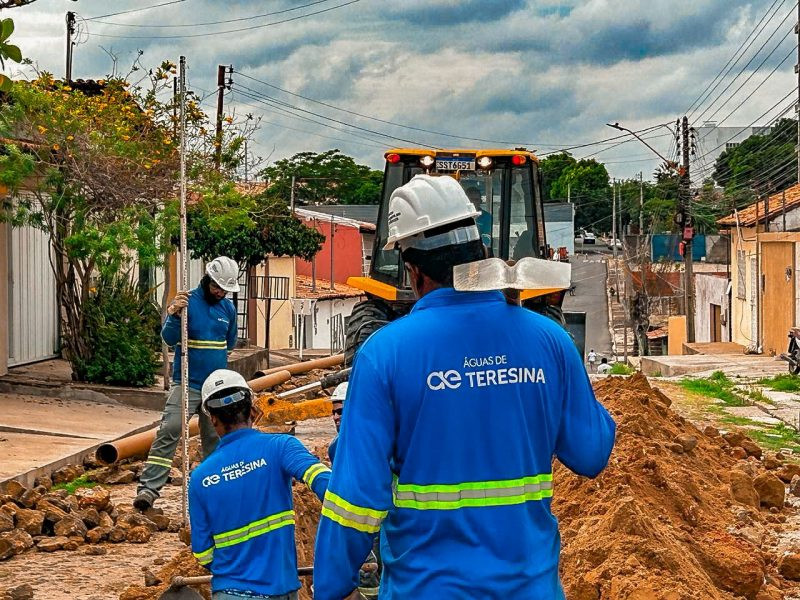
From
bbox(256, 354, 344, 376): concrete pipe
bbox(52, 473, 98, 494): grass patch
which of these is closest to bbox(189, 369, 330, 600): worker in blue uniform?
bbox(52, 473, 98, 494): grass patch

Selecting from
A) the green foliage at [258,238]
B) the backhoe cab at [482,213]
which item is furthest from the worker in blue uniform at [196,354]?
the green foliage at [258,238]

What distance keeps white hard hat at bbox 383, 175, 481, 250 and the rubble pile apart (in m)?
5.92

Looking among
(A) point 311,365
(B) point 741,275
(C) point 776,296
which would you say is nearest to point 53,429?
(A) point 311,365

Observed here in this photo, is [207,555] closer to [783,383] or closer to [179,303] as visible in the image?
[179,303]

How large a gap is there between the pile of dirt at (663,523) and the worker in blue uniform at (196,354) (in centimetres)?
285

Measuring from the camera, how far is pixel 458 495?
332cm

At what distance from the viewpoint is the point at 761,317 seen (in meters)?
32.4

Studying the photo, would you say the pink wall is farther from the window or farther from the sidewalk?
the sidewalk

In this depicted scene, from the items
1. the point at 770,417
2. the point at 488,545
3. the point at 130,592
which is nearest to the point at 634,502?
the point at 130,592

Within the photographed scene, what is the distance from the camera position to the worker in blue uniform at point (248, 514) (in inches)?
196

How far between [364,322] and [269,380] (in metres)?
6.35

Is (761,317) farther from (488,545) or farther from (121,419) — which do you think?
(488,545)

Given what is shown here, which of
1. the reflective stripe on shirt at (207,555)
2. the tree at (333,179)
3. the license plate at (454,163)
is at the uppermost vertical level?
the tree at (333,179)

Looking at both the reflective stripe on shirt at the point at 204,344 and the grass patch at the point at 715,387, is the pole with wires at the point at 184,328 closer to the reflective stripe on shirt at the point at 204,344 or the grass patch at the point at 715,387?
the reflective stripe on shirt at the point at 204,344
